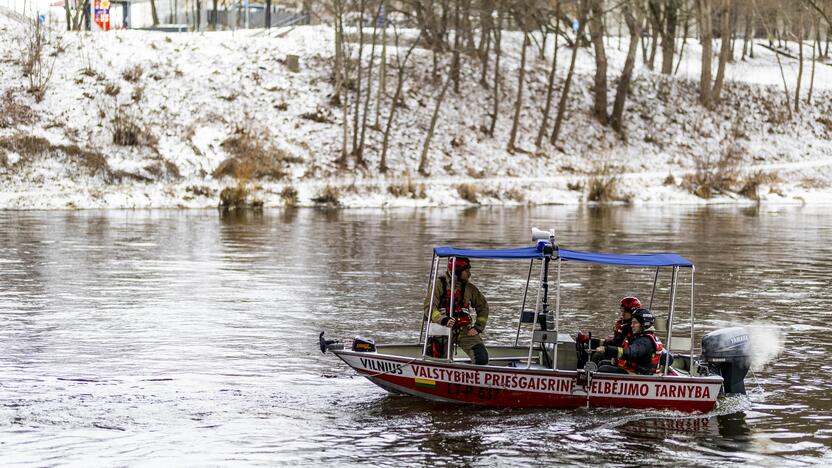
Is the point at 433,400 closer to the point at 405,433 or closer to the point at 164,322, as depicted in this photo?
the point at 405,433

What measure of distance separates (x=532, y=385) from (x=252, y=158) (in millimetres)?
43706

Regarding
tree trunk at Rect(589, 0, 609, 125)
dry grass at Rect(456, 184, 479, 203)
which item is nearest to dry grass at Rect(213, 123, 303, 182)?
dry grass at Rect(456, 184, 479, 203)

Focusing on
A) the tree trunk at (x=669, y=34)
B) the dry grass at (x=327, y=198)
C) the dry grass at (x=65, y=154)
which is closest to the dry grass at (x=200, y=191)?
the dry grass at (x=65, y=154)

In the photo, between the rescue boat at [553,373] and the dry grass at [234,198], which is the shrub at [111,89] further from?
the rescue boat at [553,373]

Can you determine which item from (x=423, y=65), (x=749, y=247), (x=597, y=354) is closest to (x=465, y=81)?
(x=423, y=65)

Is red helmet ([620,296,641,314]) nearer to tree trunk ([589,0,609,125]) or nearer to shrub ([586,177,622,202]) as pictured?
shrub ([586,177,622,202])

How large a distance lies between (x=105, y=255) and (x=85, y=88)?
107 feet

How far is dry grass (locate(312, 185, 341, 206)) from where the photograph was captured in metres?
53.0

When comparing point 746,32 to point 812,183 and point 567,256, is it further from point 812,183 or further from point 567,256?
point 567,256

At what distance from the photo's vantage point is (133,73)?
2512 inches

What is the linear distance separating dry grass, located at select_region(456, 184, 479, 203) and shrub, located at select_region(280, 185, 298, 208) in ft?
26.5

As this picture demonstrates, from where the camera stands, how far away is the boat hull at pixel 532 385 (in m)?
14.3

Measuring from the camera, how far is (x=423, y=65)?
72062mm

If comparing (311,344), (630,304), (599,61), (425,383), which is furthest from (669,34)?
(425,383)
